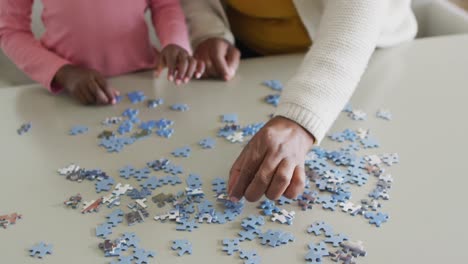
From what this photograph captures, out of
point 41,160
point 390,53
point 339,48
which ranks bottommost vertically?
point 41,160

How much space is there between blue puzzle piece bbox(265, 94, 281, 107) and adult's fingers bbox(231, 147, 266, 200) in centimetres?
36

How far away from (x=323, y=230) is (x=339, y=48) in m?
0.34

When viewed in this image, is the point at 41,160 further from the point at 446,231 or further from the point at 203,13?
the point at 446,231

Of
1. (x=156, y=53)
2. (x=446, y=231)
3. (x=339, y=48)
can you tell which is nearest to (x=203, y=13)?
(x=156, y=53)

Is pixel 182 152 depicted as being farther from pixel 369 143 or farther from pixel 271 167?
pixel 369 143

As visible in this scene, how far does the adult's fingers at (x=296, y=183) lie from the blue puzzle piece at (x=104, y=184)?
32cm

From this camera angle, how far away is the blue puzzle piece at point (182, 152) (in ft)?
3.45

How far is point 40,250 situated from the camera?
83 centimetres

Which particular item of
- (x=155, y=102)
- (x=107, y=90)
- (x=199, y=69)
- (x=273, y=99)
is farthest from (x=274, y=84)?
(x=107, y=90)

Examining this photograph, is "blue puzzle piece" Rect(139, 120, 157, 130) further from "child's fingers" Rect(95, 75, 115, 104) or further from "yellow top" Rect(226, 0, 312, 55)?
"yellow top" Rect(226, 0, 312, 55)

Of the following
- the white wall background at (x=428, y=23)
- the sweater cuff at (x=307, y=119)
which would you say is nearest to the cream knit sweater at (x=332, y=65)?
the sweater cuff at (x=307, y=119)

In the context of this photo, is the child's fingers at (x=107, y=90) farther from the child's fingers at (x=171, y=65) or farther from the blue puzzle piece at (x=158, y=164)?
the blue puzzle piece at (x=158, y=164)

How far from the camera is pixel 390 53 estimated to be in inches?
56.6

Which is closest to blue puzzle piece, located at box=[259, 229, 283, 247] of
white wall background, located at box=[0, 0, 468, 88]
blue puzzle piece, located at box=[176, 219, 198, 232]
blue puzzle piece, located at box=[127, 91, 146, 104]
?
blue puzzle piece, located at box=[176, 219, 198, 232]
